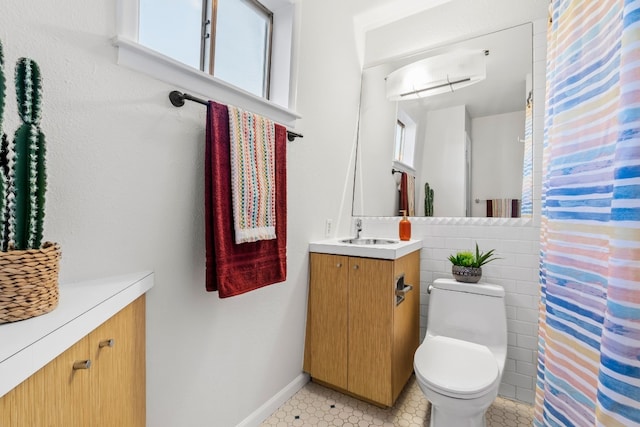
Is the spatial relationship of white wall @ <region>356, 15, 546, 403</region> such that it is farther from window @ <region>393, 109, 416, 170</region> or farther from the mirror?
window @ <region>393, 109, 416, 170</region>

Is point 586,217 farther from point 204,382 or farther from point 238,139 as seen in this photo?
point 204,382

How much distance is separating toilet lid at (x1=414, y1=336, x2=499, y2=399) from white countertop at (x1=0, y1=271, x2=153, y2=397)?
50.2 inches

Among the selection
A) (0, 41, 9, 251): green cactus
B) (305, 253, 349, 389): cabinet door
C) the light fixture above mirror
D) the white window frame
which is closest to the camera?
(0, 41, 9, 251): green cactus

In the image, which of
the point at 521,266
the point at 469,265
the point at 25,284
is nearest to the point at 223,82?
the point at 25,284

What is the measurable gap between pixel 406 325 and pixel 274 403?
901 millimetres

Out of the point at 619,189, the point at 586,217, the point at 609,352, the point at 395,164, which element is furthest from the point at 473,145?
the point at 609,352

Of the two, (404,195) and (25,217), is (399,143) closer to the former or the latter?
(404,195)

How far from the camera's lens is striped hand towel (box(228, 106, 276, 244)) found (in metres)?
1.22

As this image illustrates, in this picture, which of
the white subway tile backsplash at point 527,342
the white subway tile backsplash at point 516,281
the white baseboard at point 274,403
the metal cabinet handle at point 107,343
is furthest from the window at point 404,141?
the metal cabinet handle at point 107,343

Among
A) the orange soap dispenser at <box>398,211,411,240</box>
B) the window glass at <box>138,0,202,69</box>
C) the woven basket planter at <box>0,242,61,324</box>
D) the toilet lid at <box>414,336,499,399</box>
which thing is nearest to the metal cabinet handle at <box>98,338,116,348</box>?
the woven basket planter at <box>0,242,61,324</box>

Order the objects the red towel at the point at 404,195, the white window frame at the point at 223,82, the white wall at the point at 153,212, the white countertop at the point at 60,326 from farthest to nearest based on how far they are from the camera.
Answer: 1. the red towel at the point at 404,195
2. the white window frame at the point at 223,82
3. the white wall at the point at 153,212
4. the white countertop at the point at 60,326

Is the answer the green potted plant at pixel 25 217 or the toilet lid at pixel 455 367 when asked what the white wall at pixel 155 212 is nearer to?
the green potted plant at pixel 25 217

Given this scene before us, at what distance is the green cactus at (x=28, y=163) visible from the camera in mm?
607

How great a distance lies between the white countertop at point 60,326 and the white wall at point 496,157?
2030mm
